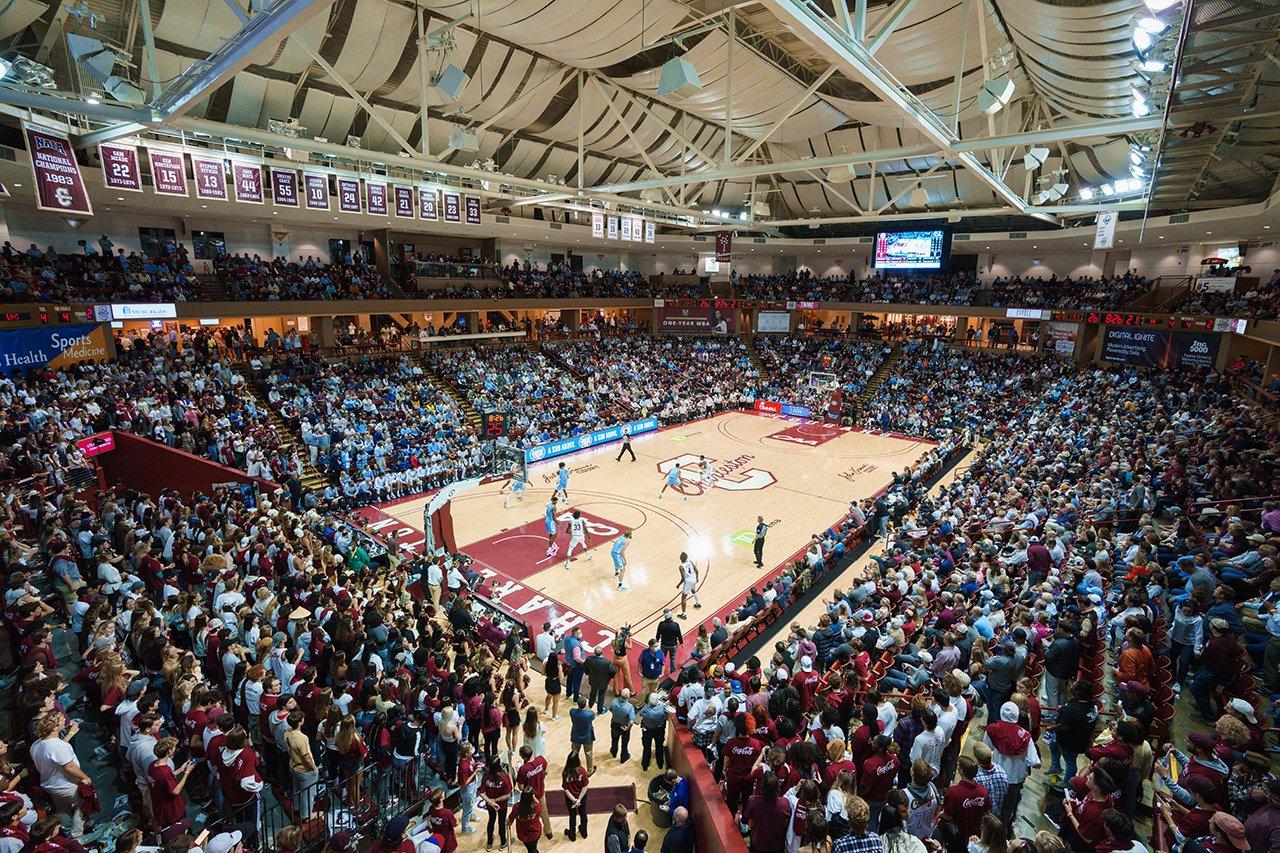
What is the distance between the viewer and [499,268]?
35.0 metres

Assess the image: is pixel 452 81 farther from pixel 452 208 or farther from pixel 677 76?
pixel 452 208

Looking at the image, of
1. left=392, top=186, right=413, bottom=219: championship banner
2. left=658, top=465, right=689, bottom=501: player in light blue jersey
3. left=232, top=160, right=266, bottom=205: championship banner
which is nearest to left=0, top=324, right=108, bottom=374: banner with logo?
left=232, top=160, right=266, bottom=205: championship banner

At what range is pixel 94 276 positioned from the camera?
1973 centimetres

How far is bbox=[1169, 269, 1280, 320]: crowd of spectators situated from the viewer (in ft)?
68.6

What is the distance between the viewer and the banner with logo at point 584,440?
23.6 meters

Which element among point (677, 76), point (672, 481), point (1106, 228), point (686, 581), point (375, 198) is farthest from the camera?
point (1106, 228)

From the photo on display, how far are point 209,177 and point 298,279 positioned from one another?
11.9 m

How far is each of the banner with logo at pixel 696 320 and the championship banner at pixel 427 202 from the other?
79.7 ft

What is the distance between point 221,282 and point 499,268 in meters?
14.5

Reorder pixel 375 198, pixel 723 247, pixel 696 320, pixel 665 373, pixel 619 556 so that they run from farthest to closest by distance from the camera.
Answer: pixel 696 320 < pixel 665 373 < pixel 723 247 < pixel 375 198 < pixel 619 556

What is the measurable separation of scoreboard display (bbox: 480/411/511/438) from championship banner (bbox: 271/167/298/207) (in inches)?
400

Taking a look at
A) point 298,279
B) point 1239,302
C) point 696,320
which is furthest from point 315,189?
point 1239,302

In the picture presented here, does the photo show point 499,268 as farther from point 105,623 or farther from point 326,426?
point 105,623

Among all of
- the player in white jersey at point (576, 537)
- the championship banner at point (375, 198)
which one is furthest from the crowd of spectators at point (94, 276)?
the player in white jersey at point (576, 537)
